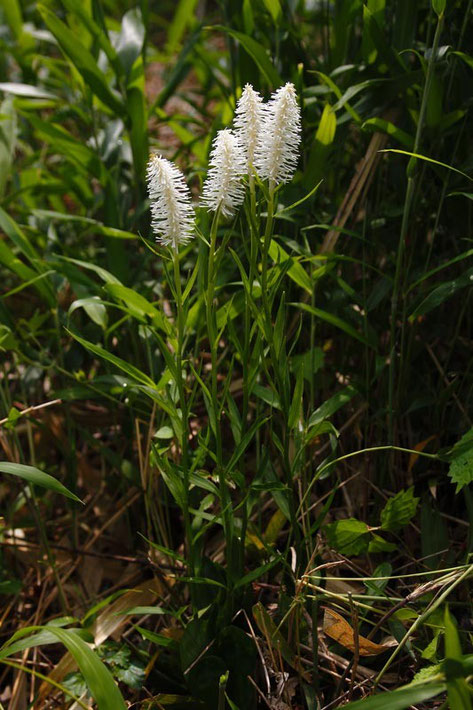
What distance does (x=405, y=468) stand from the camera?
3.39 ft

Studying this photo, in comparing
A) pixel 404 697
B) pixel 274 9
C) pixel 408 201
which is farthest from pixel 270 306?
pixel 274 9

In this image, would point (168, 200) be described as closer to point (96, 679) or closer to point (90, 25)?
point (96, 679)

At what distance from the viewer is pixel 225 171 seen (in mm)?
646

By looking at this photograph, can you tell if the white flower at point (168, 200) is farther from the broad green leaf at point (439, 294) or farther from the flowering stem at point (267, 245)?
the broad green leaf at point (439, 294)

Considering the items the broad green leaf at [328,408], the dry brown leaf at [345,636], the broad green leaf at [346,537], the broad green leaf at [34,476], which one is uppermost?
the broad green leaf at [328,408]

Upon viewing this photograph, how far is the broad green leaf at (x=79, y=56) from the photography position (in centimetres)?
110

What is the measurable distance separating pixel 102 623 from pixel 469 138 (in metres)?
0.84

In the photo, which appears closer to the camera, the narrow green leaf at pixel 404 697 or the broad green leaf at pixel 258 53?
the narrow green leaf at pixel 404 697

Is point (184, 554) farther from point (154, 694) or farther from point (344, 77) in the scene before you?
point (344, 77)

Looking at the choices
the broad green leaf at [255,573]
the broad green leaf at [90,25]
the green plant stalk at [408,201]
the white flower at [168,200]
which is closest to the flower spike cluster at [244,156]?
the white flower at [168,200]

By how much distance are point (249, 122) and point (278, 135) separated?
0.03 m

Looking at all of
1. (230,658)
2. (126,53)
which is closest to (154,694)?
(230,658)

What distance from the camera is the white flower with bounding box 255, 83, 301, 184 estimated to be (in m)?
0.62

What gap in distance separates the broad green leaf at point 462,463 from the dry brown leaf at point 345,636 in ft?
0.64
